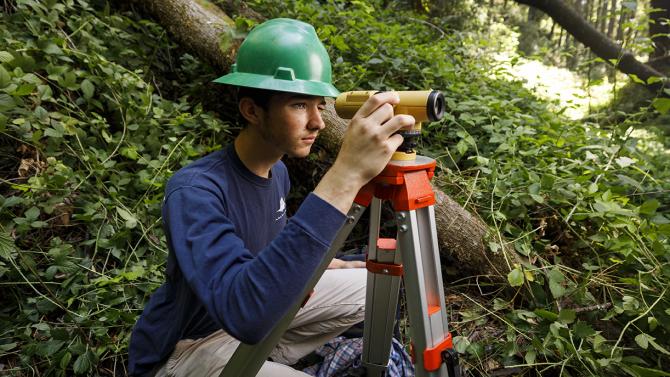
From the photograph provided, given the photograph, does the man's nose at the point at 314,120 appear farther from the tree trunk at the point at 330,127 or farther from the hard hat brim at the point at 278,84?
Result: the tree trunk at the point at 330,127

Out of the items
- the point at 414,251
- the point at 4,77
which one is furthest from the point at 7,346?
the point at 414,251

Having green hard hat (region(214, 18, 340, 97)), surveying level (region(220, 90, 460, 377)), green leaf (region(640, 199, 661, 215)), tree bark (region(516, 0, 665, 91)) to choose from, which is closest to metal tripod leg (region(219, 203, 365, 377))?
surveying level (region(220, 90, 460, 377))

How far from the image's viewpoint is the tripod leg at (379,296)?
142 centimetres

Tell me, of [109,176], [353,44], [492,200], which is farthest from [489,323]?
[353,44]

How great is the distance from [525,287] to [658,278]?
0.53 m

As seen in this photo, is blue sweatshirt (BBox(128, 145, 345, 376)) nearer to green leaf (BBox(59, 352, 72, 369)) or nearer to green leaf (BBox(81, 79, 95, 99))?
green leaf (BBox(59, 352, 72, 369))

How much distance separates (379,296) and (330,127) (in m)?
1.41

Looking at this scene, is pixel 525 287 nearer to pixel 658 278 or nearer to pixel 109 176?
pixel 658 278

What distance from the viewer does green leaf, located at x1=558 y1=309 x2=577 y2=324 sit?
1.62m

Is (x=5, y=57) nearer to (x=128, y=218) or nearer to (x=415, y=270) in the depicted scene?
(x=128, y=218)

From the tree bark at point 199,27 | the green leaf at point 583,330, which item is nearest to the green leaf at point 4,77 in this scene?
the tree bark at point 199,27

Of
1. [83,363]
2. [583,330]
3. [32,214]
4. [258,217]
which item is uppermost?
[258,217]

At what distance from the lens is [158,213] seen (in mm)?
2387

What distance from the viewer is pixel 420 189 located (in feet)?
3.77
